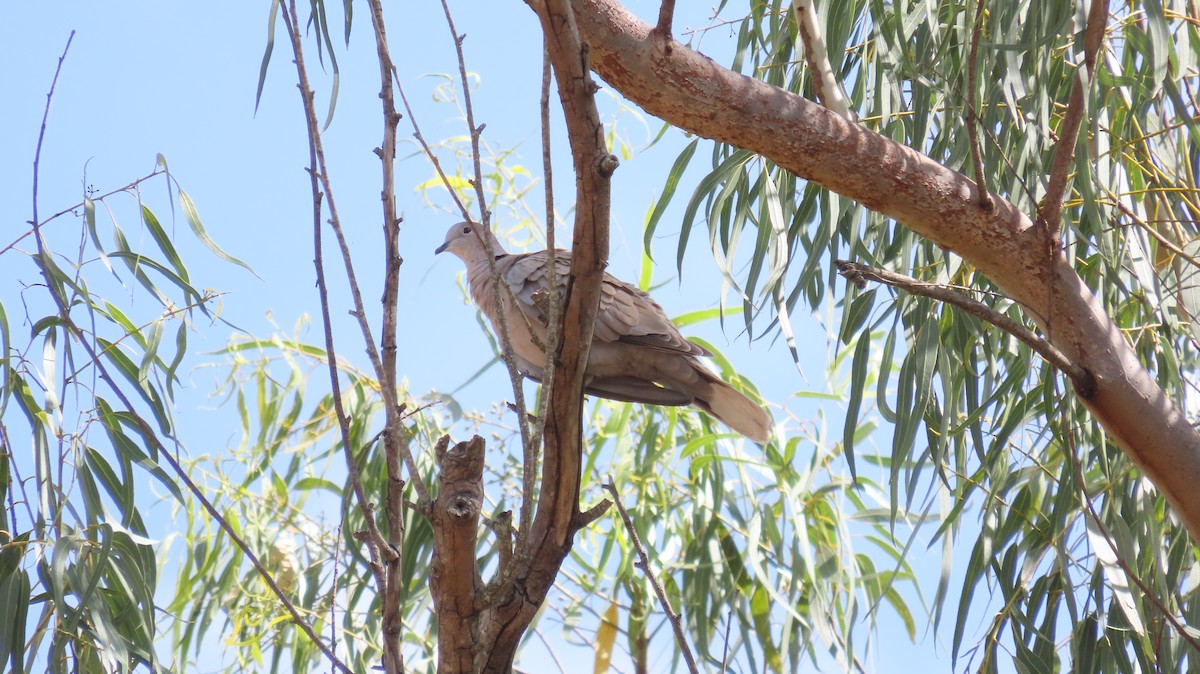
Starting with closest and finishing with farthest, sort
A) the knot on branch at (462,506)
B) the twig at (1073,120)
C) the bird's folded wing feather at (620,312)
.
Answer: the knot on branch at (462,506)
the twig at (1073,120)
the bird's folded wing feather at (620,312)

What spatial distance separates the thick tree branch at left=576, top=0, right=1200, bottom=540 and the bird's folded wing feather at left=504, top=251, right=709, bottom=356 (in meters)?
0.88

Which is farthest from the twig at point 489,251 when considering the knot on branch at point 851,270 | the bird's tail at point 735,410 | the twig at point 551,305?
the bird's tail at point 735,410

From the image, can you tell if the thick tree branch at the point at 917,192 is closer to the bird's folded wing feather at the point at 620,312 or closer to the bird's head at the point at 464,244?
the bird's folded wing feather at the point at 620,312

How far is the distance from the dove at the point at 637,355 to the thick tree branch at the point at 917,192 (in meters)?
0.92

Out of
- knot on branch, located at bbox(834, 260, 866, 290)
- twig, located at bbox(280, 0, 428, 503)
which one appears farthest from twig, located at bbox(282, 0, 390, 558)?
knot on branch, located at bbox(834, 260, 866, 290)

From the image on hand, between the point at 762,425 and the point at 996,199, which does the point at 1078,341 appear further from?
the point at 762,425

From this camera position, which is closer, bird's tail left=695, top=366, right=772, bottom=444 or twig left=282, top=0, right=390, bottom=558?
twig left=282, top=0, right=390, bottom=558

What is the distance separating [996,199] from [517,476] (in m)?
2.11

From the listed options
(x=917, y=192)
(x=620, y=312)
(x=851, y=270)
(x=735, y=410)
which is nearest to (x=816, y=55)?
(x=917, y=192)

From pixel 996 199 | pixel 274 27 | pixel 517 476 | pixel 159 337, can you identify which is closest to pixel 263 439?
pixel 517 476

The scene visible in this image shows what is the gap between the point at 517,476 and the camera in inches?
137

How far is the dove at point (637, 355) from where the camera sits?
2.53 metres

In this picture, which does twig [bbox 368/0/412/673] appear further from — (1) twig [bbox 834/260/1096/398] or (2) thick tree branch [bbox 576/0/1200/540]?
(1) twig [bbox 834/260/1096/398]

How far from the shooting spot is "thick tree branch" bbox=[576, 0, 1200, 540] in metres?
1.56
